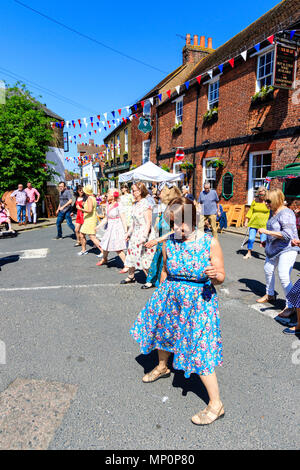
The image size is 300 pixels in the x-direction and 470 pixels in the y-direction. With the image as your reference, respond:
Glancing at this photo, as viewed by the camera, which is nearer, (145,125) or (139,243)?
(139,243)

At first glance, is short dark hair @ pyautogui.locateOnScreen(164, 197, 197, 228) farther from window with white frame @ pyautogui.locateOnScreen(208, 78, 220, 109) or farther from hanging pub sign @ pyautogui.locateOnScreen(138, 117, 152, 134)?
hanging pub sign @ pyautogui.locateOnScreen(138, 117, 152, 134)

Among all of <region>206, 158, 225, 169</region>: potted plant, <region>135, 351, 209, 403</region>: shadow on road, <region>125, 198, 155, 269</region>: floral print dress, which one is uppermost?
<region>206, 158, 225, 169</region>: potted plant

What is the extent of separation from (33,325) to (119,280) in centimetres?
207

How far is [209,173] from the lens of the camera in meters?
15.3

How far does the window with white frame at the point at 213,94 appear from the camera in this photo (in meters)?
14.4

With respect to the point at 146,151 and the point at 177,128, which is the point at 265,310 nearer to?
the point at 177,128

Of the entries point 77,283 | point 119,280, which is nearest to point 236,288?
point 119,280

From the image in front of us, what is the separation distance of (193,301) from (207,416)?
2.73ft

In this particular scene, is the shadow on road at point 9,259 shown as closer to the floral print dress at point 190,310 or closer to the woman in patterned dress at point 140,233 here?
the woman in patterned dress at point 140,233

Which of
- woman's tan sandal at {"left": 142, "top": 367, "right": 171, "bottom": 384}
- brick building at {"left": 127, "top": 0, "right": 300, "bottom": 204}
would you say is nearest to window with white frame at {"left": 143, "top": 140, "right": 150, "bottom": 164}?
brick building at {"left": 127, "top": 0, "right": 300, "bottom": 204}

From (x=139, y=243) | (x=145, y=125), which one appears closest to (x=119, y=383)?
(x=139, y=243)

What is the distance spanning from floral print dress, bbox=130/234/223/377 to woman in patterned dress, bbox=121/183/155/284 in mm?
2768

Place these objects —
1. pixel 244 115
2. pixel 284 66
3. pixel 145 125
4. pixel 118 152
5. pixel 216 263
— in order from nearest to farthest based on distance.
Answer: pixel 216 263 → pixel 284 66 → pixel 244 115 → pixel 145 125 → pixel 118 152

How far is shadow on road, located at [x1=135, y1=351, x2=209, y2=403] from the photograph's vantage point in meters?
2.51
